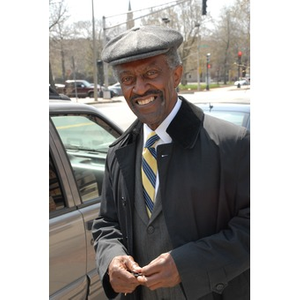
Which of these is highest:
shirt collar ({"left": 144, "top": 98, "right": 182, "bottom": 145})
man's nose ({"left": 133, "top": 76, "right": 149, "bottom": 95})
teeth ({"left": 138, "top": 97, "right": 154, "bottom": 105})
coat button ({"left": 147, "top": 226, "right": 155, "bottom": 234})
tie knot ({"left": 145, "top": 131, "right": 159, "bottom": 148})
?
man's nose ({"left": 133, "top": 76, "right": 149, "bottom": 95})

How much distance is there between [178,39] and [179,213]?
722mm

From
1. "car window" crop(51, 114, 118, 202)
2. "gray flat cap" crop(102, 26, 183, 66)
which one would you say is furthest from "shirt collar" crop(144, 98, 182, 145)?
"car window" crop(51, 114, 118, 202)

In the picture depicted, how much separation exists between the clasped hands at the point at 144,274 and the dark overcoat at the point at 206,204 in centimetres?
3

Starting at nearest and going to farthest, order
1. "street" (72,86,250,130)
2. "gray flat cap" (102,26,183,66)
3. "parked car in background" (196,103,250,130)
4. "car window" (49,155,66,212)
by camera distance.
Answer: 1. "gray flat cap" (102,26,183,66)
2. "car window" (49,155,66,212)
3. "parked car in background" (196,103,250,130)
4. "street" (72,86,250,130)

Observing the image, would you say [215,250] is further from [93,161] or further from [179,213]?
[93,161]

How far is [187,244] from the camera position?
147 centimetres

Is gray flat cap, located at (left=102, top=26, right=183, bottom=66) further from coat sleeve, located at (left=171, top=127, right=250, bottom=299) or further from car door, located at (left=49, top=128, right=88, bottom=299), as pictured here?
car door, located at (left=49, top=128, right=88, bottom=299)

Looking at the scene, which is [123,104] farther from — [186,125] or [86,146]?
[186,125]

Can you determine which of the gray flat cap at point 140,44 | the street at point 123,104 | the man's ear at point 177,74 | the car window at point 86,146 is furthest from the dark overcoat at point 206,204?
the street at point 123,104

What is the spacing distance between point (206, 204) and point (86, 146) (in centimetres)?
230

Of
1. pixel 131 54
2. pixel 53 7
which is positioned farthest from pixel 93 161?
pixel 53 7

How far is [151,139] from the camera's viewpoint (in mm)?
1698

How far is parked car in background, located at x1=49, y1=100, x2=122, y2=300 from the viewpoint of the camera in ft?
7.84

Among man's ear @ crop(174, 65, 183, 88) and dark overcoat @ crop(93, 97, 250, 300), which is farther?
man's ear @ crop(174, 65, 183, 88)
